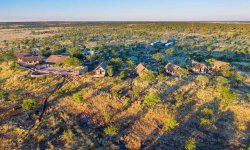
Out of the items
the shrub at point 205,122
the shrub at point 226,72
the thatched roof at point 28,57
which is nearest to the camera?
the shrub at point 205,122

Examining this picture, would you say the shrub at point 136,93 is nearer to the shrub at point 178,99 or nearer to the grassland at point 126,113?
the grassland at point 126,113

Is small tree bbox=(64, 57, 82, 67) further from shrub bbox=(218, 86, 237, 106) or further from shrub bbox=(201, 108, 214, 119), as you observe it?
shrub bbox=(218, 86, 237, 106)

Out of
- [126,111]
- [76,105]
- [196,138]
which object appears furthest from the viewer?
[76,105]

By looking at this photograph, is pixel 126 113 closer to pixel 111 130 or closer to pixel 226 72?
pixel 111 130

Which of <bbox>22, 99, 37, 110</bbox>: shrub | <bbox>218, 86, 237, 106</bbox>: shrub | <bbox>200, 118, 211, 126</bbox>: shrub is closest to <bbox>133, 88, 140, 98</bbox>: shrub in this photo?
<bbox>200, 118, 211, 126</bbox>: shrub

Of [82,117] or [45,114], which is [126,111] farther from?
[45,114]

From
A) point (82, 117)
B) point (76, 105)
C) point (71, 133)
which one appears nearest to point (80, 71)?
point (76, 105)

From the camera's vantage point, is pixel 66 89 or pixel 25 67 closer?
pixel 66 89

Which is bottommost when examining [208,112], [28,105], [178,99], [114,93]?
[208,112]

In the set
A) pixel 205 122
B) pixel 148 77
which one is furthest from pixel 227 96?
pixel 148 77

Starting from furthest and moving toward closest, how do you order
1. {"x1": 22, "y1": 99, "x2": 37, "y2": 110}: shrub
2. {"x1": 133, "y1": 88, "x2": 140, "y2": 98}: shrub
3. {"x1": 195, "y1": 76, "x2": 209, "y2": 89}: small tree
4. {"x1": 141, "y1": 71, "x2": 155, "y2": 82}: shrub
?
{"x1": 141, "y1": 71, "x2": 155, "y2": 82}: shrub, {"x1": 195, "y1": 76, "x2": 209, "y2": 89}: small tree, {"x1": 133, "y1": 88, "x2": 140, "y2": 98}: shrub, {"x1": 22, "y1": 99, "x2": 37, "y2": 110}: shrub

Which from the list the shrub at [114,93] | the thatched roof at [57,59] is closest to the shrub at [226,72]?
the shrub at [114,93]
